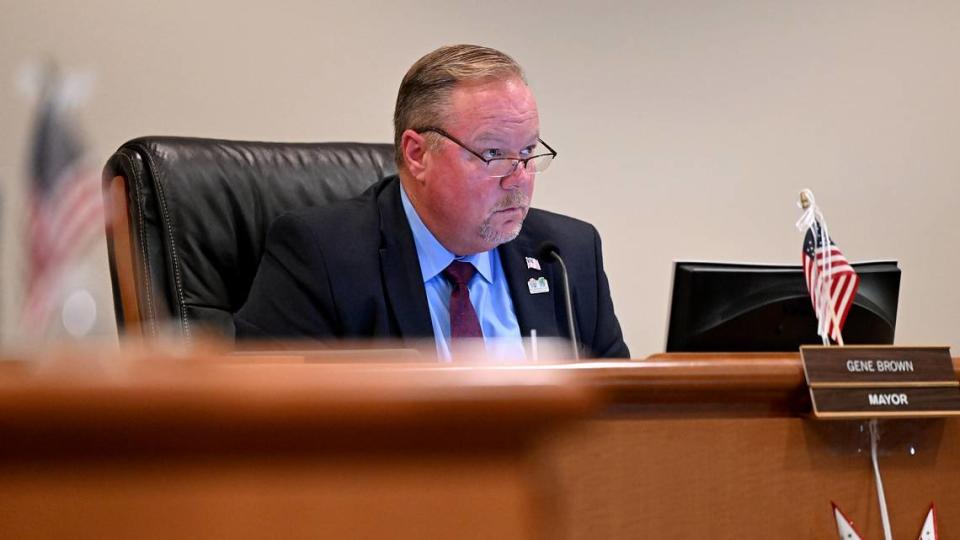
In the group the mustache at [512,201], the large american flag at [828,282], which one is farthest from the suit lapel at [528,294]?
the large american flag at [828,282]

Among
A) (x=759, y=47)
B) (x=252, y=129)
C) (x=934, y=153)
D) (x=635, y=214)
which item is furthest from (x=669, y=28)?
(x=252, y=129)

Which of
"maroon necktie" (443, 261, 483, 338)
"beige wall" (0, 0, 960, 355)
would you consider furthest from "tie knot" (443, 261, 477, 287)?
"beige wall" (0, 0, 960, 355)

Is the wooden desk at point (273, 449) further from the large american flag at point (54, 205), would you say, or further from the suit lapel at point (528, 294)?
the suit lapel at point (528, 294)

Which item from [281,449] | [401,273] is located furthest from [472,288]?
[281,449]

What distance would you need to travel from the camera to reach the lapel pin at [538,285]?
6.88 feet

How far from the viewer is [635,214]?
3.15 meters

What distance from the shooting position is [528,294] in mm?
2080

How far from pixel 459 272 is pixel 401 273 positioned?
0.49 ft

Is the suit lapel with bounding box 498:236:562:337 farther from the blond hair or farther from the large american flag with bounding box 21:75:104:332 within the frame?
the large american flag with bounding box 21:75:104:332

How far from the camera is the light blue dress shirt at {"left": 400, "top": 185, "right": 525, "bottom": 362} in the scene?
6.64ft

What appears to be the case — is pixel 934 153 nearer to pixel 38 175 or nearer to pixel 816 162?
pixel 816 162

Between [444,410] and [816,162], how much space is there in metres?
2.91

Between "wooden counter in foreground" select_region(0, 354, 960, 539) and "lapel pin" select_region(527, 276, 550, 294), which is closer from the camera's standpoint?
"wooden counter in foreground" select_region(0, 354, 960, 539)

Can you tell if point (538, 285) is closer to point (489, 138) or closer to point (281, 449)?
point (489, 138)
